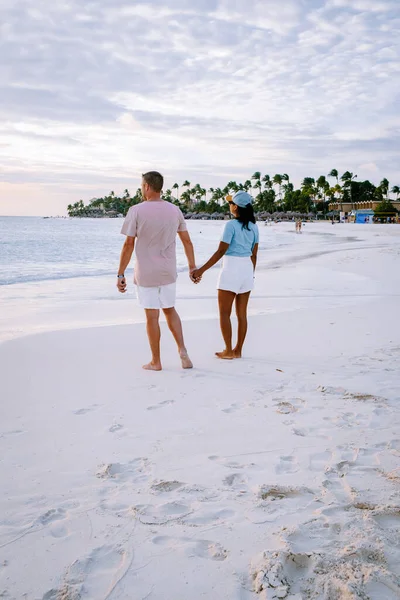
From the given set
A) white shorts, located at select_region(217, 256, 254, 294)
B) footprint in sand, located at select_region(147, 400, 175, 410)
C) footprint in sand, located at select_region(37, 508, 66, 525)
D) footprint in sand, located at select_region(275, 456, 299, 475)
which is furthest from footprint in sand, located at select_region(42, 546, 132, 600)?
white shorts, located at select_region(217, 256, 254, 294)

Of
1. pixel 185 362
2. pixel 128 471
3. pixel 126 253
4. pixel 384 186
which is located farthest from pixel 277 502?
pixel 384 186

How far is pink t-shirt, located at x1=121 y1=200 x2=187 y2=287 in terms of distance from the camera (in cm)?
442

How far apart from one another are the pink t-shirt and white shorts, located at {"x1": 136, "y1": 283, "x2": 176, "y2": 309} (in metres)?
0.05

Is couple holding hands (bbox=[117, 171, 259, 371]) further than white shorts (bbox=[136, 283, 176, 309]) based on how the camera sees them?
No

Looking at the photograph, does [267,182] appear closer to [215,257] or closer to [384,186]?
[384,186]

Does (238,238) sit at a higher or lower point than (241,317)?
higher

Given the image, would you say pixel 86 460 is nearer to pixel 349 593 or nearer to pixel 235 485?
pixel 235 485

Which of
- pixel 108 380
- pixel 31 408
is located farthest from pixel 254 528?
pixel 108 380

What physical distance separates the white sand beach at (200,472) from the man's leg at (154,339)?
142 mm

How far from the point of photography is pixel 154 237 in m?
4.49

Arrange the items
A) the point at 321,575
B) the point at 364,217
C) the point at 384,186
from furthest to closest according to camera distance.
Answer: the point at 384,186, the point at 364,217, the point at 321,575

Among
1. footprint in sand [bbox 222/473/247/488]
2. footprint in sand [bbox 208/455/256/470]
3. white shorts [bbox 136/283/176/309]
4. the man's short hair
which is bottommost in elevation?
footprint in sand [bbox 208/455/256/470]

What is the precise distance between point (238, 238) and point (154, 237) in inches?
35.7

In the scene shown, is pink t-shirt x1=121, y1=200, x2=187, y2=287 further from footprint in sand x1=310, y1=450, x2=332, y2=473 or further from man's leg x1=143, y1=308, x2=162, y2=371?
footprint in sand x1=310, y1=450, x2=332, y2=473
